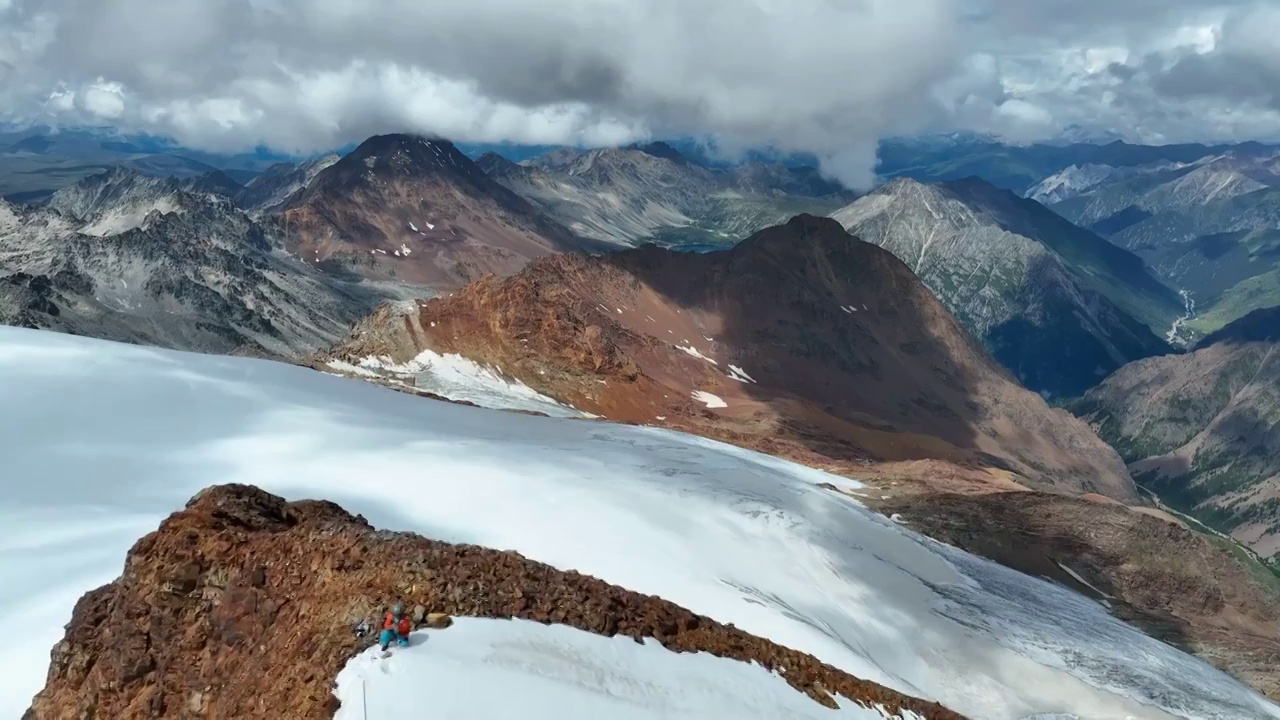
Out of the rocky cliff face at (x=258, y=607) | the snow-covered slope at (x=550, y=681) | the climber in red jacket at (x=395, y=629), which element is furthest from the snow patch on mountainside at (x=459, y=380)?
the climber in red jacket at (x=395, y=629)

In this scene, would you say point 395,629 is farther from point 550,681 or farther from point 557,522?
point 557,522

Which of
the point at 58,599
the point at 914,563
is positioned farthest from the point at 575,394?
the point at 58,599

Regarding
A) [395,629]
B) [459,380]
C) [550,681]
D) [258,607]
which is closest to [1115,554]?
[459,380]

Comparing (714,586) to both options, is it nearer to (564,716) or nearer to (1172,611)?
(564,716)

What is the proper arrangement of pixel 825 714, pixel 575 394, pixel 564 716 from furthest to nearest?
pixel 575 394 → pixel 825 714 → pixel 564 716

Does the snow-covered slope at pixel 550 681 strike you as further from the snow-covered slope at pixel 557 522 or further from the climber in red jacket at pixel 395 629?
the snow-covered slope at pixel 557 522

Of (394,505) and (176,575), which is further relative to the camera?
(394,505)

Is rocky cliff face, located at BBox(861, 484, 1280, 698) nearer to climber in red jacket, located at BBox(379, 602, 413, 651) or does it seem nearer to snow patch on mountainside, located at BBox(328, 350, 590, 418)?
snow patch on mountainside, located at BBox(328, 350, 590, 418)
